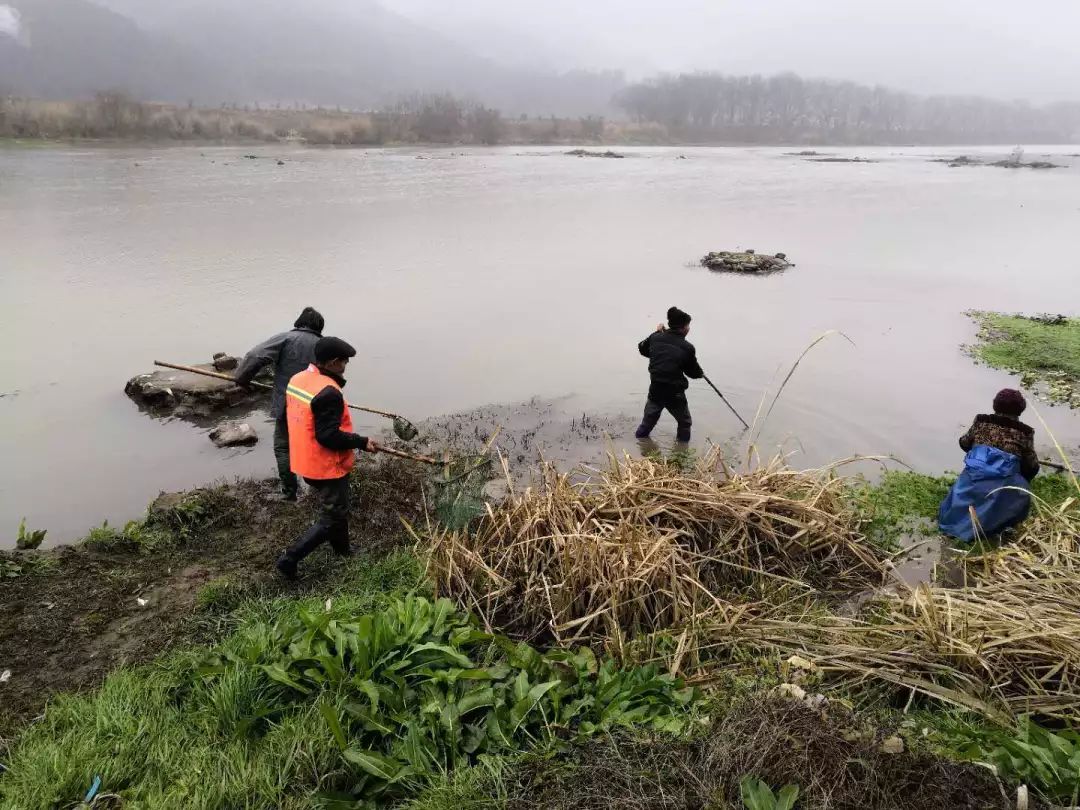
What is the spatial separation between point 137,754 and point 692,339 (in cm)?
1034

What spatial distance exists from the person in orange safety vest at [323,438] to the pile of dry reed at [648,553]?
865 mm

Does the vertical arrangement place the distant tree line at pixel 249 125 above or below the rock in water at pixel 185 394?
above

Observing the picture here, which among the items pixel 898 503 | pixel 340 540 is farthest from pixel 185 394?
pixel 898 503

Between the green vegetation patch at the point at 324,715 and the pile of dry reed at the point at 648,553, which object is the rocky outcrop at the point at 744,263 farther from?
the green vegetation patch at the point at 324,715

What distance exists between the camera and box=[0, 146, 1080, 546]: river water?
26.5 ft

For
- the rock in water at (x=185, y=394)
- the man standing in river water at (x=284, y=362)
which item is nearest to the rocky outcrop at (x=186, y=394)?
the rock in water at (x=185, y=394)

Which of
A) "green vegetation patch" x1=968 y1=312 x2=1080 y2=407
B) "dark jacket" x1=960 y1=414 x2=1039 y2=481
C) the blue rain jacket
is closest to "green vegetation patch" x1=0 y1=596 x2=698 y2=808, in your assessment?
the blue rain jacket

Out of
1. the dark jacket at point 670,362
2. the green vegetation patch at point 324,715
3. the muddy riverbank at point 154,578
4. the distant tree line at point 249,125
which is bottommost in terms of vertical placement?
the muddy riverbank at point 154,578

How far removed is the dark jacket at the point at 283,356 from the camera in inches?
235

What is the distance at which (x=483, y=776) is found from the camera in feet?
9.37

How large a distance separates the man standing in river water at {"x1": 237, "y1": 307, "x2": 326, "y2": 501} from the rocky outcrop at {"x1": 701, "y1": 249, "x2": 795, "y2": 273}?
1360cm

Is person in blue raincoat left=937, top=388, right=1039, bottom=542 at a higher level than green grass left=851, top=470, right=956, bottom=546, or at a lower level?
higher

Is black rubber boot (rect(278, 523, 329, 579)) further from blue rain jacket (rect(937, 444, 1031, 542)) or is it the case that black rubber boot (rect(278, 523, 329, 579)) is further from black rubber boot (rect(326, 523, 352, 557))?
blue rain jacket (rect(937, 444, 1031, 542))

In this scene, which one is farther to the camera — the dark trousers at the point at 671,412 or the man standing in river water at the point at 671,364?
the dark trousers at the point at 671,412
